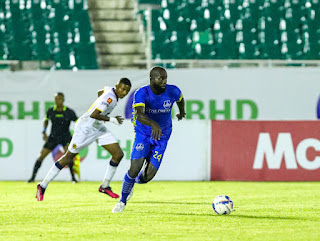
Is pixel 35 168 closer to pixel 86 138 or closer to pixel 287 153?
pixel 86 138

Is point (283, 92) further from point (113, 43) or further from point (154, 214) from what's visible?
point (154, 214)

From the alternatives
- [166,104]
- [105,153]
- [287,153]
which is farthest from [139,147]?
[287,153]

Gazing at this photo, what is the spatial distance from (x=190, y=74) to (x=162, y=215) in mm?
9192

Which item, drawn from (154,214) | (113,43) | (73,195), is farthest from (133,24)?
(154,214)

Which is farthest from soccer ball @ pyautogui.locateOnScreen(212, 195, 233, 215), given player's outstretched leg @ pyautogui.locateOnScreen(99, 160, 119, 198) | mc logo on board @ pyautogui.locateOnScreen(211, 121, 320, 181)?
mc logo on board @ pyautogui.locateOnScreen(211, 121, 320, 181)

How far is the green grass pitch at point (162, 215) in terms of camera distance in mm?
7262

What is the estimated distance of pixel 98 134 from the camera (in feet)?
39.9

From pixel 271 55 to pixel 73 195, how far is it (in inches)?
371

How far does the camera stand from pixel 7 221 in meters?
8.58

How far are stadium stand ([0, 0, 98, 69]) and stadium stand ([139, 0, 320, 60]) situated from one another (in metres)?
1.83

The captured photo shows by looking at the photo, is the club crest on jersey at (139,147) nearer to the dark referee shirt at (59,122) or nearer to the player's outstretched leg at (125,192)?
the player's outstretched leg at (125,192)

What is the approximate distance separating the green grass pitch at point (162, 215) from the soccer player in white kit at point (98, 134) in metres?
0.30

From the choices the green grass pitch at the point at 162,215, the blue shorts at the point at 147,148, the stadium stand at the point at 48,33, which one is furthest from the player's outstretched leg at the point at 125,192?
the stadium stand at the point at 48,33

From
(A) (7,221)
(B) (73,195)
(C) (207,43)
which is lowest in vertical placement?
(B) (73,195)
